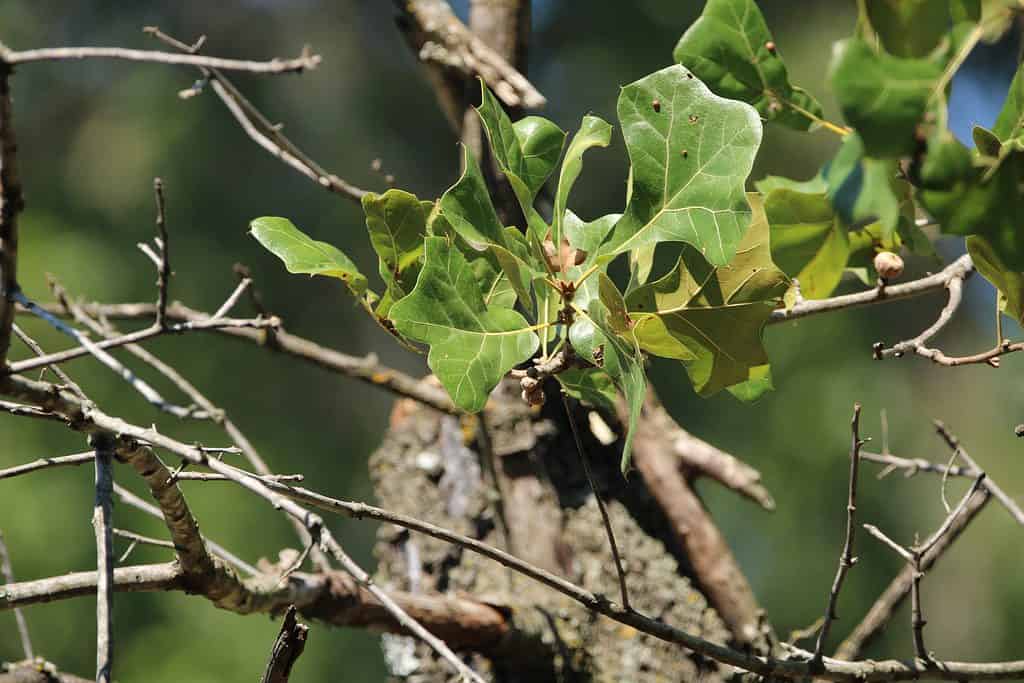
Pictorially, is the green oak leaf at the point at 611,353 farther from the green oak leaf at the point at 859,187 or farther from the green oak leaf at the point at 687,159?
the green oak leaf at the point at 859,187

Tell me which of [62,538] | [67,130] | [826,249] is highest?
[67,130]

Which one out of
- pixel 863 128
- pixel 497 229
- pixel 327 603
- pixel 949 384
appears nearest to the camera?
pixel 863 128

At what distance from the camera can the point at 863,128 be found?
0.39 m

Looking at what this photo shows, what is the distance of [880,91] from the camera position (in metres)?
0.39

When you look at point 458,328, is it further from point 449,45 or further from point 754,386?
point 449,45

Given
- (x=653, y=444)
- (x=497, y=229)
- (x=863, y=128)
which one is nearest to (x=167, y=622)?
(x=653, y=444)

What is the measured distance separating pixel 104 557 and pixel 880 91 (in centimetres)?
45

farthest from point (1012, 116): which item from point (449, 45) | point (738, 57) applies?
point (449, 45)

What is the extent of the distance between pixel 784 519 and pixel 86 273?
10.1 feet

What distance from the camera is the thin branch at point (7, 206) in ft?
1.42

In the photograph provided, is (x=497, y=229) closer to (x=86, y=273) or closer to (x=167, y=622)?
(x=167, y=622)

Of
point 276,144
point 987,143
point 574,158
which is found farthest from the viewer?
point 276,144

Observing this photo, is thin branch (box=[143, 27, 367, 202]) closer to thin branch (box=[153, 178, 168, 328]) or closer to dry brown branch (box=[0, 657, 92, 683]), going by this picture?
thin branch (box=[153, 178, 168, 328])

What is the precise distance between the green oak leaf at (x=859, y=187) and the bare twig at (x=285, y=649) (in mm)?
398
